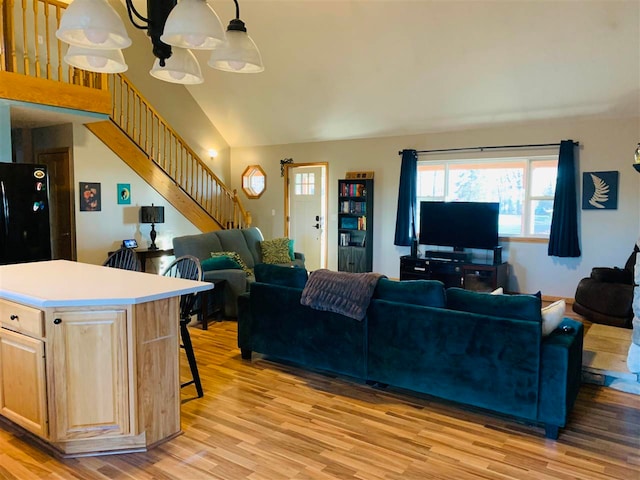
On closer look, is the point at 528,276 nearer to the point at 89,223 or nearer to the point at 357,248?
the point at 357,248

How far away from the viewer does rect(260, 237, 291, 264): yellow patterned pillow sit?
7.00 meters

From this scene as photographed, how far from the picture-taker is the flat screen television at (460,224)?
691 centimetres

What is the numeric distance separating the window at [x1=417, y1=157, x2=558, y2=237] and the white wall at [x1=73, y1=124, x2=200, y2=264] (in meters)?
4.53

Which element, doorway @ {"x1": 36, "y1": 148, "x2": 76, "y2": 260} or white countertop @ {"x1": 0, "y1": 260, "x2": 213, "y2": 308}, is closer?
white countertop @ {"x1": 0, "y1": 260, "x2": 213, "y2": 308}

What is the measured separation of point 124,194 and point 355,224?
12.5 ft

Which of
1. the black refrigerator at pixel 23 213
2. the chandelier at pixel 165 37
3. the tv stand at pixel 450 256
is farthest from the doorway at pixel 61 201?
the tv stand at pixel 450 256

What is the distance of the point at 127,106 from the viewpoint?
6.75 meters

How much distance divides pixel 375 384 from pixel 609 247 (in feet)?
15.0

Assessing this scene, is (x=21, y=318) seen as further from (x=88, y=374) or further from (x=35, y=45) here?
(x=35, y=45)

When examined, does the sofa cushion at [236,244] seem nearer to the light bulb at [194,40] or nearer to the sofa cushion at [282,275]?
the sofa cushion at [282,275]

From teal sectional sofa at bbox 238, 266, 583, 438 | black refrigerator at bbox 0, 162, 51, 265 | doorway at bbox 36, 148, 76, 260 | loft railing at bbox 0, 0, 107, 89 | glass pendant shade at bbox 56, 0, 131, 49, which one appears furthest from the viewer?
doorway at bbox 36, 148, 76, 260

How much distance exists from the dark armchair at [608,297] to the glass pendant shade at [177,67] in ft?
16.3

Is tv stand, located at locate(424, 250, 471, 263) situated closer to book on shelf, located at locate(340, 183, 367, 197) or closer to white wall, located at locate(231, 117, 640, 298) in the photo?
white wall, located at locate(231, 117, 640, 298)

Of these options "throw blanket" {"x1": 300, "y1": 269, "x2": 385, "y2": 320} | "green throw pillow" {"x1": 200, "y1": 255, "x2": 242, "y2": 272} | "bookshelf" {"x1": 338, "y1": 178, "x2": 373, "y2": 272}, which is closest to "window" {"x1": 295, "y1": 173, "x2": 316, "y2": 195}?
"bookshelf" {"x1": 338, "y1": 178, "x2": 373, "y2": 272}
